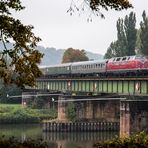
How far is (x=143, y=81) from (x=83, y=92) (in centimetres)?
2545

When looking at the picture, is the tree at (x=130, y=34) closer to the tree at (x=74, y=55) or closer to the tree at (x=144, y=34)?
the tree at (x=144, y=34)

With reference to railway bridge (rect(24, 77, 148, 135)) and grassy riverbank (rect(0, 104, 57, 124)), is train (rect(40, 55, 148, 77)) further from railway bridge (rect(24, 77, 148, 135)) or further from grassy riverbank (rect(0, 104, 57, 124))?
grassy riverbank (rect(0, 104, 57, 124))

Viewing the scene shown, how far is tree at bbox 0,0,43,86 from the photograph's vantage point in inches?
569

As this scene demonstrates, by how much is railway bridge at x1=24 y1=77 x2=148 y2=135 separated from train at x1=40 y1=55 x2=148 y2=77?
1893mm

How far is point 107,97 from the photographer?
240 feet

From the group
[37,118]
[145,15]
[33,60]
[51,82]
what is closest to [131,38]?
[145,15]

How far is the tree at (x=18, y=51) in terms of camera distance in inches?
569

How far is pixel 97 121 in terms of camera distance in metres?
82.8

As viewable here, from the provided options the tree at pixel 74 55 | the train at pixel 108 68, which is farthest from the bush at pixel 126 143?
the tree at pixel 74 55

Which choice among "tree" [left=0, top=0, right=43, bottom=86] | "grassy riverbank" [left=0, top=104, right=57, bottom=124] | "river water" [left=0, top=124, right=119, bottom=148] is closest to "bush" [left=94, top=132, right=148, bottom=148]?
"tree" [left=0, top=0, right=43, bottom=86]

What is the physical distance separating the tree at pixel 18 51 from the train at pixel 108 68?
157ft

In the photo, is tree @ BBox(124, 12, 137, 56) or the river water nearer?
the river water

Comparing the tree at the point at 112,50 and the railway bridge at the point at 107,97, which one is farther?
the tree at the point at 112,50

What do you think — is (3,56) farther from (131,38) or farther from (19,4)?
(131,38)
